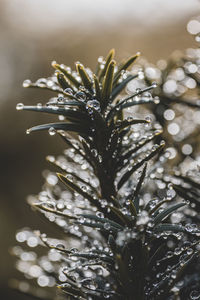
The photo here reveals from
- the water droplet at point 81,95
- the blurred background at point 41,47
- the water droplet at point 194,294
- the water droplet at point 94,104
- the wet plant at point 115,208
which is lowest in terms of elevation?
the water droplet at point 194,294

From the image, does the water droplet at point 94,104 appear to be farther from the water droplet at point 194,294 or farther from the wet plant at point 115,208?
the water droplet at point 194,294

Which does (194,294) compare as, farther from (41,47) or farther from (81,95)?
(41,47)

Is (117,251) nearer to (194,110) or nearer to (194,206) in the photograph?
(194,206)

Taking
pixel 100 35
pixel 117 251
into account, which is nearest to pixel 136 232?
pixel 117 251

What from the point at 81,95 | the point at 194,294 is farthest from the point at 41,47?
the point at 194,294

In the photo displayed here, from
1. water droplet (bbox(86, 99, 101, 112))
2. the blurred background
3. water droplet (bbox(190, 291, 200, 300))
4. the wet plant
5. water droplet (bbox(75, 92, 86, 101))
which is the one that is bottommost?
water droplet (bbox(190, 291, 200, 300))

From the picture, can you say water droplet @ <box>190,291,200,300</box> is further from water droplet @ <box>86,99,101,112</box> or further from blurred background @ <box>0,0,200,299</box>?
blurred background @ <box>0,0,200,299</box>

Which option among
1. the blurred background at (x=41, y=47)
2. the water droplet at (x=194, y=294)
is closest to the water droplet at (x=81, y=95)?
the water droplet at (x=194, y=294)

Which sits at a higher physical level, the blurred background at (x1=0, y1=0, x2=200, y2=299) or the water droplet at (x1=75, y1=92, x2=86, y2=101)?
the blurred background at (x1=0, y1=0, x2=200, y2=299)

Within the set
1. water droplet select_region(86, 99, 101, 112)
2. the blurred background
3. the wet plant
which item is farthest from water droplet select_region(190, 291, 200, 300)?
the blurred background
